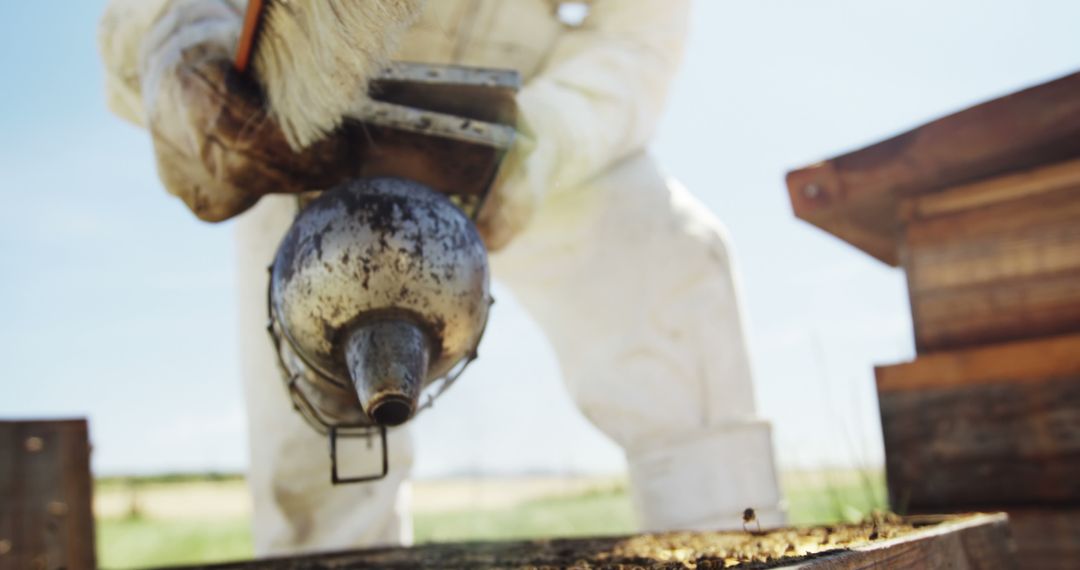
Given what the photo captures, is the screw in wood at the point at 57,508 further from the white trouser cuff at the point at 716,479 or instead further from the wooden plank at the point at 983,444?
the wooden plank at the point at 983,444

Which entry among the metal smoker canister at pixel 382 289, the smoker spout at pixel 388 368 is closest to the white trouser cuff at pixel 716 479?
the metal smoker canister at pixel 382 289

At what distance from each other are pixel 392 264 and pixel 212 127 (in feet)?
1.55

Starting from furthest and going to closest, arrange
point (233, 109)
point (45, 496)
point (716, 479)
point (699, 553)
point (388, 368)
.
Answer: point (716, 479) < point (45, 496) < point (233, 109) < point (699, 553) < point (388, 368)

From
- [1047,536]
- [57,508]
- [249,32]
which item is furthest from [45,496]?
[1047,536]

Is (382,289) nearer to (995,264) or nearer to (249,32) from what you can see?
(249,32)

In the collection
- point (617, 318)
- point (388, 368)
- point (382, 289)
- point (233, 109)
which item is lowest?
point (388, 368)

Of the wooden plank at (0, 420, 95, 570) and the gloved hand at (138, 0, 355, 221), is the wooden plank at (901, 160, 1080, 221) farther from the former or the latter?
the wooden plank at (0, 420, 95, 570)

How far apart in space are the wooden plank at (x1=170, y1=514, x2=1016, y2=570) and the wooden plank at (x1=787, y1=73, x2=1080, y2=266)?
90 cm

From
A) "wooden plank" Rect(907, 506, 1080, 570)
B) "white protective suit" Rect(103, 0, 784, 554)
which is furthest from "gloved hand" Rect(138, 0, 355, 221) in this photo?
"wooden plank" Rect(907, 506, 1080, 570)

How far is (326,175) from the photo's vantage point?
1.73 meters

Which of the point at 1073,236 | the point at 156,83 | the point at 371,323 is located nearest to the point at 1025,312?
the point at 1073,236

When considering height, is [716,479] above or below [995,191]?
below

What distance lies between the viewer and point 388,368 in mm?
1361

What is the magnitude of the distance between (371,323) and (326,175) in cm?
41
